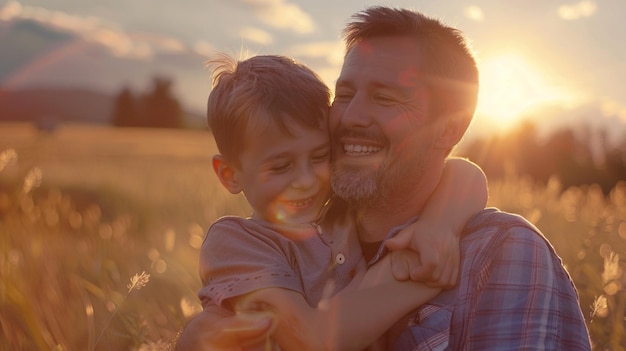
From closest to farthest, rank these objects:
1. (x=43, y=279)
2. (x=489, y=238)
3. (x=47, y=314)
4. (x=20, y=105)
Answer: (x=489, y=238) → (x=47, y=314) → (x=43, y=279) → (x=20, y=105)

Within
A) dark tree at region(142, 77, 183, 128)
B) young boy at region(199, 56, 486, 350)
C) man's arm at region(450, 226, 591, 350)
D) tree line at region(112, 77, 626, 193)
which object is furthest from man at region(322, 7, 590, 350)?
dark tree at region(142, 77, 183, 128)

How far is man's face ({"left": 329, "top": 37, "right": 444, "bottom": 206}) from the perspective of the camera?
10.5ft

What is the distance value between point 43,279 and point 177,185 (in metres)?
6.72

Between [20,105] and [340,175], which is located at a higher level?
[340,175]

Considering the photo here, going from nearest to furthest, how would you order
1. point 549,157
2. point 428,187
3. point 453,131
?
point 428,187, point 453,131, point 549,157

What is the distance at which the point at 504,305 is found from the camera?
2668mm

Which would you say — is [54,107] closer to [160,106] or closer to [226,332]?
[160,106]

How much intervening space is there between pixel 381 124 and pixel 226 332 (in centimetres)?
124

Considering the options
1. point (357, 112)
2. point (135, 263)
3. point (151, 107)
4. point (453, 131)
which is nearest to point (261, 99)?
point (357, 112)

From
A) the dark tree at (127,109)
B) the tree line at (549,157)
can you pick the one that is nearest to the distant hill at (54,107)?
the dark tree at (127,109)

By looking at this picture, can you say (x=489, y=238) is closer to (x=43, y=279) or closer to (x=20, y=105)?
(x=43, y=279)

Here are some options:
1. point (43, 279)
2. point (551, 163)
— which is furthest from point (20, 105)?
point (43, 279)

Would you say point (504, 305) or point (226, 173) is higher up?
point (226, 173)

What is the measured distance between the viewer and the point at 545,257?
107 inches
